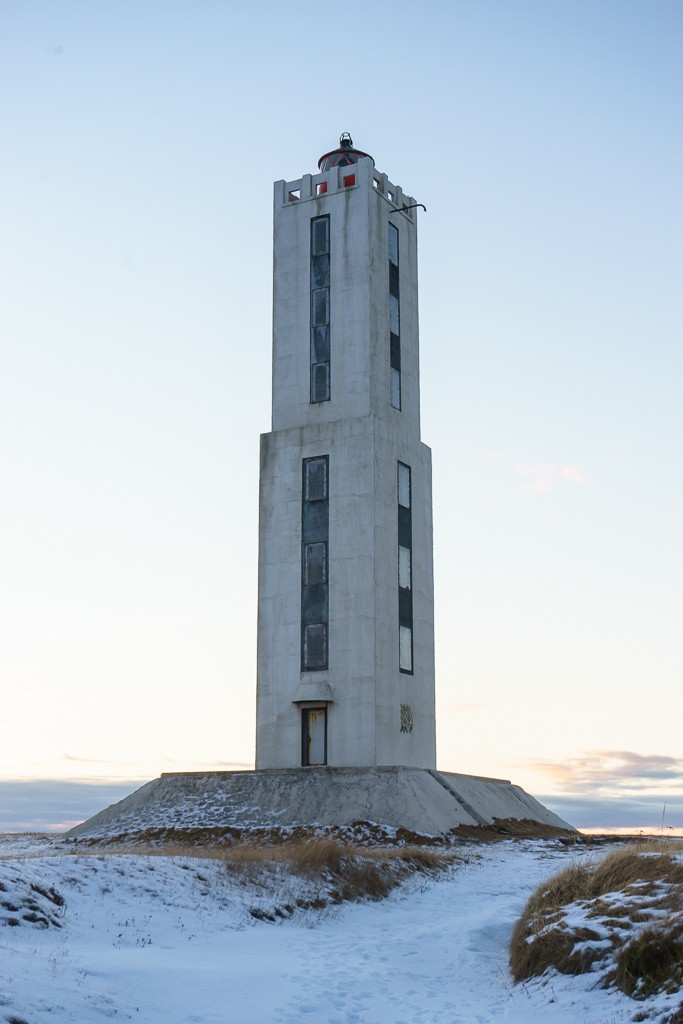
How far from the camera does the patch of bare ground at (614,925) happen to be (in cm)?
1314

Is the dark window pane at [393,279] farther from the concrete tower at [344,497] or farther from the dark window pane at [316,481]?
the dark window pane at [316,481]

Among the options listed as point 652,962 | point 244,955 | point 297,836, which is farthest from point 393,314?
point 652,962

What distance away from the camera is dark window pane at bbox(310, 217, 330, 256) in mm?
47125

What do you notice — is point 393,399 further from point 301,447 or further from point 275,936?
point 275,936

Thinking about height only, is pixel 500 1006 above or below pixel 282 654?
below

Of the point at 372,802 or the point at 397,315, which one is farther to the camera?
the point at 397,315

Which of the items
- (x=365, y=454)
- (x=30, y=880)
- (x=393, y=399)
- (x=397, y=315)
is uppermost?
(x=397, y=315)

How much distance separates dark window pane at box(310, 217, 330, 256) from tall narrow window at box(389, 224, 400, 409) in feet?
9.55

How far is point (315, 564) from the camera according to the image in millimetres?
43031

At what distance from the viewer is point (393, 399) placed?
46000 millimetres

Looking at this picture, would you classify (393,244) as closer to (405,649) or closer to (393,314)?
(393,314)

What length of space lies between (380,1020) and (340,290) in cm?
3608

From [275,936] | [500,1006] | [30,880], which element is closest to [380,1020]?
[500,1006]

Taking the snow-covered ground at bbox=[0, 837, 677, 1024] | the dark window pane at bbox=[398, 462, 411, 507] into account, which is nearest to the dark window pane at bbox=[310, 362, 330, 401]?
the dark window pane at bbox=[398, 462, 411, 507]
